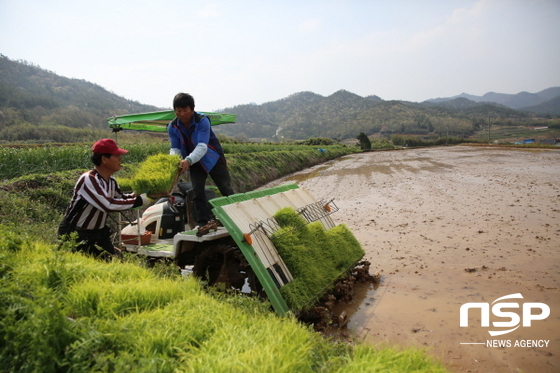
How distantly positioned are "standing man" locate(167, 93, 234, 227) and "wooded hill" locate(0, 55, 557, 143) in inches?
1616

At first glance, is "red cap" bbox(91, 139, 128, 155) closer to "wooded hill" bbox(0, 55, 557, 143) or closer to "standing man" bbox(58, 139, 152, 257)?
"standing man" bbox(58, 139, 152, 257)

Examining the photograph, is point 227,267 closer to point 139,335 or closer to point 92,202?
point 92,202

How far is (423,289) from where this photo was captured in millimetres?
5051

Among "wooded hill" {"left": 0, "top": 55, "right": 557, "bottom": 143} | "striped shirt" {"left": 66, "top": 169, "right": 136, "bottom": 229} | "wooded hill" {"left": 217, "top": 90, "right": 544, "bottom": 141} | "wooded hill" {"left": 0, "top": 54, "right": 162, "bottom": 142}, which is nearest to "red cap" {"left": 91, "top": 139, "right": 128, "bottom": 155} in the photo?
"striped shirt" {"left": 66, "top": 169, "right": 136, "bottom": 229}

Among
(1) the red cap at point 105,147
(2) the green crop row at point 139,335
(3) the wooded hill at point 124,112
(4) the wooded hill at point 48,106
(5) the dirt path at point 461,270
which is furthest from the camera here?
(3) the wooded hill at point 124,112

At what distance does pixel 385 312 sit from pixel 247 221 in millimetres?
1958

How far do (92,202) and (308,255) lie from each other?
2.41 metres

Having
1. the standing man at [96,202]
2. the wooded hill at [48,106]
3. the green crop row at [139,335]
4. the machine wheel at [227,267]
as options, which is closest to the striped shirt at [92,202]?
the standing man at [96,202]

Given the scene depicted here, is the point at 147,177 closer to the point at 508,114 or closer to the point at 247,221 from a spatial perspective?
the point at 247,221

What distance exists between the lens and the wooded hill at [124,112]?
68.6 m

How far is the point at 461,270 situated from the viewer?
5.60 m

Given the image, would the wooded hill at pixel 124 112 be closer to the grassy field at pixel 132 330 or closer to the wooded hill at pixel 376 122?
the wooded hill at pixel 376 122

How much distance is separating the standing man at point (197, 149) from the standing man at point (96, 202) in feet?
2.78

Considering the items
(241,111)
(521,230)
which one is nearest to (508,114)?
(241,111)
